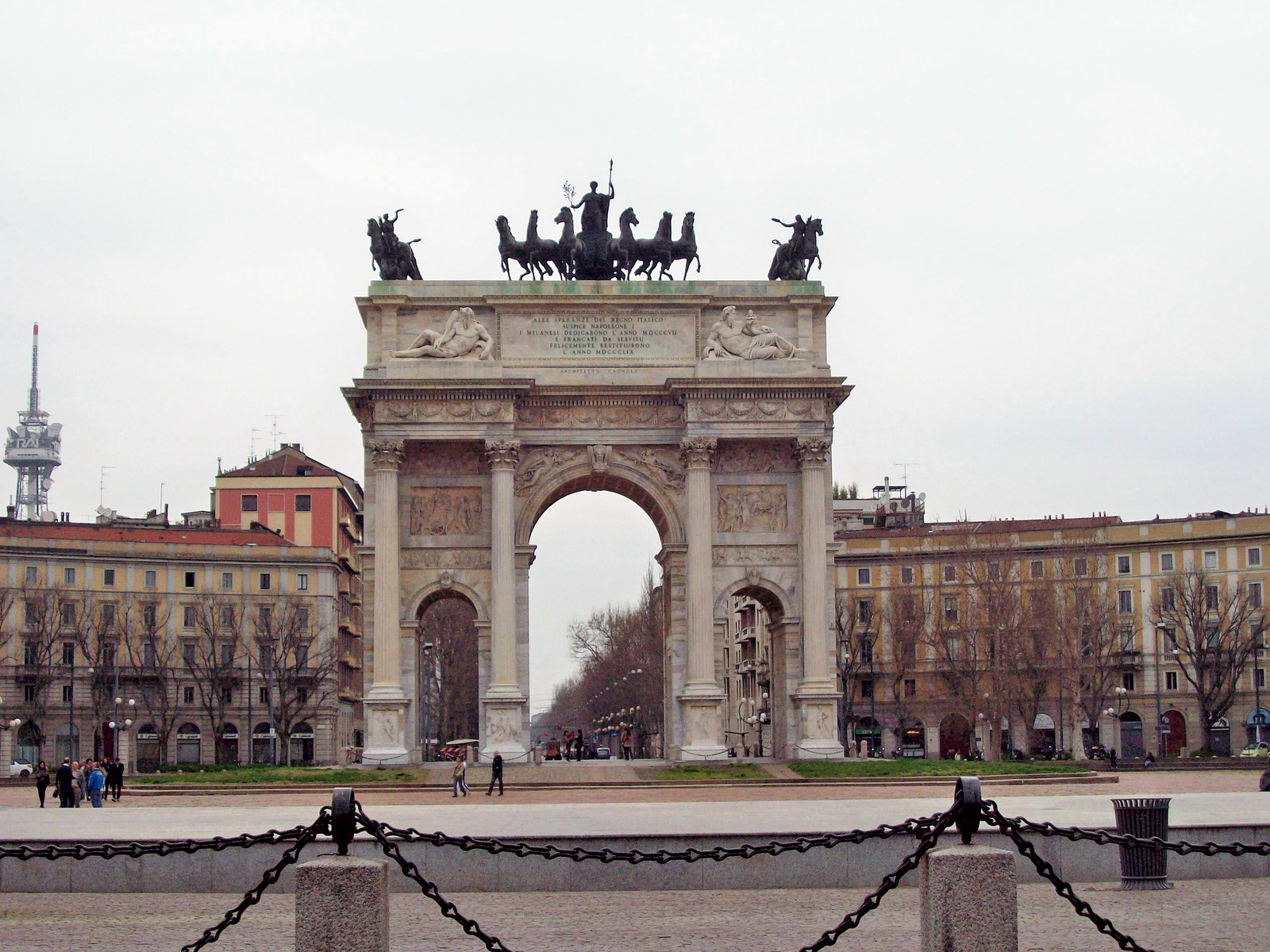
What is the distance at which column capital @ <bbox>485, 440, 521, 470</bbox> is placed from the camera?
53.6 m

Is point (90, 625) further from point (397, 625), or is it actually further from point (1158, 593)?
point (1158, 593)

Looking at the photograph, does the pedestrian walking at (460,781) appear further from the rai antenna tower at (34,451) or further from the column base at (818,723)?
the rai antenna tower at (34,451)

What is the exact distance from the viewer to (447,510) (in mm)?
55156

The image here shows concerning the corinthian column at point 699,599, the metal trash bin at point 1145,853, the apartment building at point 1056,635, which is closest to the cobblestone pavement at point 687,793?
the corinthian column at point 699,599

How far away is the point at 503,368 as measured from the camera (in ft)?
178

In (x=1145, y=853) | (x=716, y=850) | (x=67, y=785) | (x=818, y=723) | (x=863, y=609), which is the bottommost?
(x=67, y=785)

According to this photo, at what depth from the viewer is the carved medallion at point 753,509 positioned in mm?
55438

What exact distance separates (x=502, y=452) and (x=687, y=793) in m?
15.5

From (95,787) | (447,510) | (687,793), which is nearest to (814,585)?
(447,510)

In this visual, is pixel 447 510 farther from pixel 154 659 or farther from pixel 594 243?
pixel 154 659

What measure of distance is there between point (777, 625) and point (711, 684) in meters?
4.07

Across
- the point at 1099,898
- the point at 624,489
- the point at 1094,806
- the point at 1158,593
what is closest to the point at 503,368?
the point at 624,489

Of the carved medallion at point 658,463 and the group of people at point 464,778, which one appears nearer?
the group of people at point 464,778

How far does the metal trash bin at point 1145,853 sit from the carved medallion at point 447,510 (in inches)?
1443
